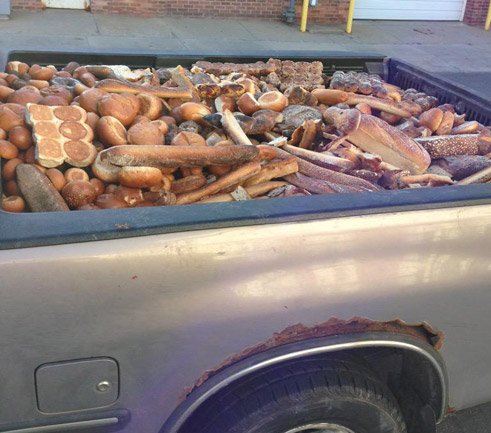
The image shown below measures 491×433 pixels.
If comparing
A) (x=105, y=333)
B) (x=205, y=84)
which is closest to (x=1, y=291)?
(x=105, y=333)

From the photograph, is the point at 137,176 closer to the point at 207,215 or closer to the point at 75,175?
the point at 75,175

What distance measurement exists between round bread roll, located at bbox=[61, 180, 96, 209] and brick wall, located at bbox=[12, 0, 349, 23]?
10.7 m

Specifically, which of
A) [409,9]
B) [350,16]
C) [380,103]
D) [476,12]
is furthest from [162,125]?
[476,12]

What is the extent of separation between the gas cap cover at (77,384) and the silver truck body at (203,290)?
25 mm

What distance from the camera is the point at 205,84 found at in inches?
144

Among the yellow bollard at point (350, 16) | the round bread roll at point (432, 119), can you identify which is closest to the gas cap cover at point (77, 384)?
the round bread roll at point (432, 119)

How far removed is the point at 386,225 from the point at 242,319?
612 millimetres

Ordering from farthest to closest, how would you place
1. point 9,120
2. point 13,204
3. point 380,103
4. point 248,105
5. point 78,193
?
point 380,103, point 248,105, point 9,120, point 78,193, point 13,204

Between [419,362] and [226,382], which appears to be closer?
[226,382]

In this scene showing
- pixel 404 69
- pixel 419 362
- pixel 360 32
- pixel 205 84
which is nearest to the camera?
pixel 419 362

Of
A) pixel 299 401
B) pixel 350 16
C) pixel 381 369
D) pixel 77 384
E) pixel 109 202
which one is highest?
pixel 109 202

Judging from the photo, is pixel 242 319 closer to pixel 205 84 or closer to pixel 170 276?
pixel 170 276

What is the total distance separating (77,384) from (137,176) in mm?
855

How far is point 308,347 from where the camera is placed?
2.14 metres
